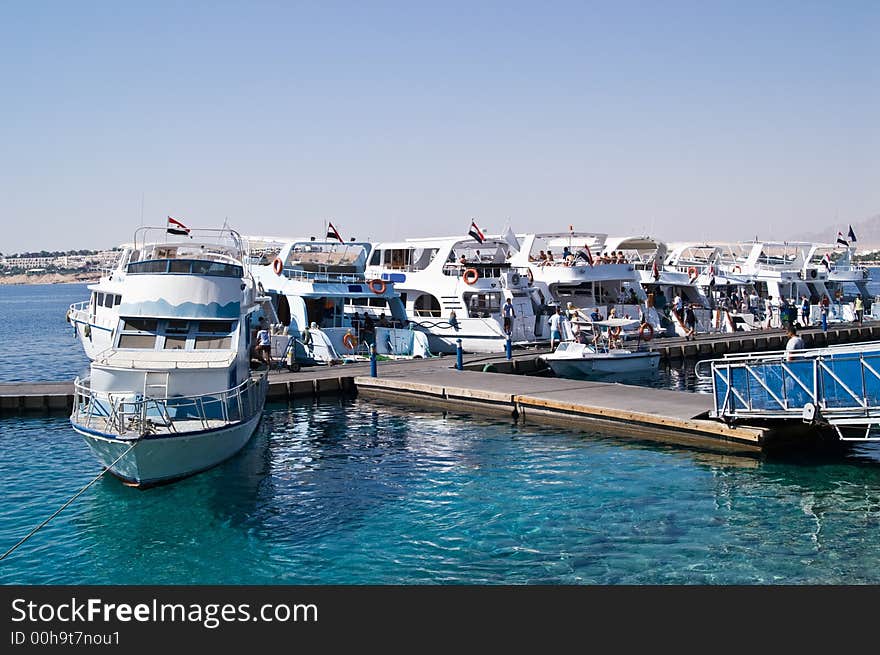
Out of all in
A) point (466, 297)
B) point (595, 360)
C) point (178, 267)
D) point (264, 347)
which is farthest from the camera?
point (466, 297)

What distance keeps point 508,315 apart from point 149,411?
22.2 meters

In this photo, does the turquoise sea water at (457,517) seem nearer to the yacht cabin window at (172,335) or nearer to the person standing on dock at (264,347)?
the yacht cabin window at (172,335)

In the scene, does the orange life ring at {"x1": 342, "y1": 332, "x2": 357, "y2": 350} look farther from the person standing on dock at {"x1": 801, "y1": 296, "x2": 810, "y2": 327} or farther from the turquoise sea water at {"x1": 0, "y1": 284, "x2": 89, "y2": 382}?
the person standing on dock at {"x1": 801, "y1": 296, "x2": 810, "y2": 327}

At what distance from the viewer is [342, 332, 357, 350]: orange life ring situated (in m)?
33.9

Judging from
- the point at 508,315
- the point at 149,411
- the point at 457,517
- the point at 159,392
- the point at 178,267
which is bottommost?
the point at 457,517

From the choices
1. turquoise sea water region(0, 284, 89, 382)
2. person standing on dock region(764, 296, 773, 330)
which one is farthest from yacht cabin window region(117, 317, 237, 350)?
person standing on dock region(764, 296, 773, 330)

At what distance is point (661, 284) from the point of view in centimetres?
4691

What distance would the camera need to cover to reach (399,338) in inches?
1379

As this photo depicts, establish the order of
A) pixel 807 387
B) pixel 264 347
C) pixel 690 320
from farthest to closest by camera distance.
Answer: pixel 690 320
pixel 264 347
pixel 807 387

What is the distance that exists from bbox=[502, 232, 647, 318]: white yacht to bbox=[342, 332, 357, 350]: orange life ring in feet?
32.0

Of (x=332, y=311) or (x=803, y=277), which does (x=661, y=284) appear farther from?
(x=332, y=311)

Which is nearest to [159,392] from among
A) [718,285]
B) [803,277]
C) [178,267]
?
[178,267]

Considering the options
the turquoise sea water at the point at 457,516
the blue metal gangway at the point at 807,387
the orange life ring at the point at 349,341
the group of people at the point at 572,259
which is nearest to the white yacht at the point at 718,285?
the group of people at the point at 572,259
